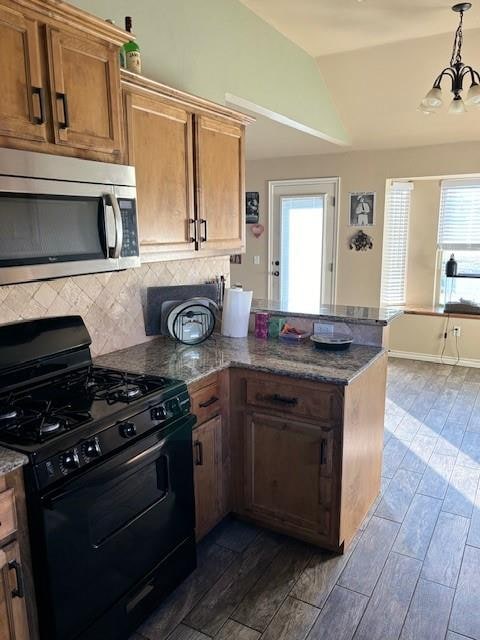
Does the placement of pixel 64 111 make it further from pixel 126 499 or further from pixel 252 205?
pixel 252 205

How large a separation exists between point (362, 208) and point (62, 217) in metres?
4.36

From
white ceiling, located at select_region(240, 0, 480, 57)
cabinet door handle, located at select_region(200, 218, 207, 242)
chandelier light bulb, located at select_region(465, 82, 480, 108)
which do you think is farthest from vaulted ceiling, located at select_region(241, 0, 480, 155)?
cabinet door handle, located at select_region(200, 218, 207, 242)

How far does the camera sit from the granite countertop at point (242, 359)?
218 centimetres

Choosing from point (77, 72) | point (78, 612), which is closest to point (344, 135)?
point (77, 72)

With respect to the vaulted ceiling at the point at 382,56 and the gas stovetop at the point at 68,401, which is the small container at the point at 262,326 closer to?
the gas stovetop at the point at 68,401

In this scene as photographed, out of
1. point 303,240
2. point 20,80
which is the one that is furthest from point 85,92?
point 303,240

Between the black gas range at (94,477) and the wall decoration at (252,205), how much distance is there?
4319 millimetres

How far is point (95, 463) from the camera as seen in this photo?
1.58 m

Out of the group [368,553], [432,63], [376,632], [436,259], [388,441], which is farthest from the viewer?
[436,259]

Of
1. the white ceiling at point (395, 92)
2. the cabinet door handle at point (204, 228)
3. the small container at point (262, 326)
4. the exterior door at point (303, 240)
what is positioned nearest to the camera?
the cabinet door handle at point (204, 228)

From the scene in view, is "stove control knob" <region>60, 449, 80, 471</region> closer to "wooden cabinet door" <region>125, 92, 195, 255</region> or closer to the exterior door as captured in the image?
"wooden cabinet door" <region>125, 92, 195, 255</region>

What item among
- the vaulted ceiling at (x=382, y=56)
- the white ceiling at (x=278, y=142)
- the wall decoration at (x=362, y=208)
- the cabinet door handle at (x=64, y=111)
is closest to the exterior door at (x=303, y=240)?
the wall decoration at (x=362, y=208)

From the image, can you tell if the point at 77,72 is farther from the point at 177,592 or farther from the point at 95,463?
the point at 177,592

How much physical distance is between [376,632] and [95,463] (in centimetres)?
127
